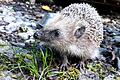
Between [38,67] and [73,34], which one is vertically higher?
[73,34]

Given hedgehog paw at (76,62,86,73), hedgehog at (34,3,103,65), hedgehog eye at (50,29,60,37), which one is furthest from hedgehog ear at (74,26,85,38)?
hedgehog paw at (76,62,86,73)

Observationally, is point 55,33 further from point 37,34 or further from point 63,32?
point 37,34

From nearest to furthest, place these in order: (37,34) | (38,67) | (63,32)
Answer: (37,34)
(38,67)
(63,32)

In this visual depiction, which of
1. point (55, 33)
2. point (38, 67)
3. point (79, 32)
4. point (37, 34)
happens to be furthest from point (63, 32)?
point (38, 67)

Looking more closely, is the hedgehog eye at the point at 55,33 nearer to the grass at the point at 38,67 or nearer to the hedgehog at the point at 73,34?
the hedgehog at the point at 73,34

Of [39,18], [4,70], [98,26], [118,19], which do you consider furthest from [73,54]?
[118,19]

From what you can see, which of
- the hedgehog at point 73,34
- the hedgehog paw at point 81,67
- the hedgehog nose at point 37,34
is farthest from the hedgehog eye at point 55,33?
the hedgehog paw at point 81,67

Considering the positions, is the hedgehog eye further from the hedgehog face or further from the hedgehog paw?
the hedgehog paw

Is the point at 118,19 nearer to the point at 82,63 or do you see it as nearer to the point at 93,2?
the point at 93,2

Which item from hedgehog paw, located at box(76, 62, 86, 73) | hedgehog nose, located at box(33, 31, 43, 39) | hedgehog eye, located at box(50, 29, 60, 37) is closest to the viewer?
hedgehog nose, located at box(33, 31, 43, 39)
